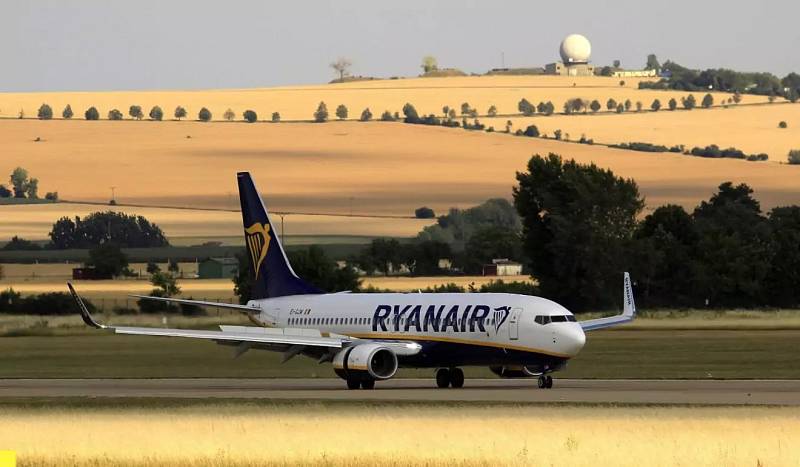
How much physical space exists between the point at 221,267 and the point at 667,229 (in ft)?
154

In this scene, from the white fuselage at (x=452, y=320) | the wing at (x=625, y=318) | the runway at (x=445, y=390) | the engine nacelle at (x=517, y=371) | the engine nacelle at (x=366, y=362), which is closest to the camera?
the runway at (x=445, y=390)

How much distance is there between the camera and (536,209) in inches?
5438

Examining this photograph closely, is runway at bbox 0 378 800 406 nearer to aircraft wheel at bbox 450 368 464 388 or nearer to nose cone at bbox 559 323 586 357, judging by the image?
aircraft wheel at bbox 450 368 464 388

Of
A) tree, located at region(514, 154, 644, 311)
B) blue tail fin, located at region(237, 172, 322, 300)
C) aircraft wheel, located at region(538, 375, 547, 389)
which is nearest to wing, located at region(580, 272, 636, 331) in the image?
aircraft wheel, located at region(538, 375, 547, 389)

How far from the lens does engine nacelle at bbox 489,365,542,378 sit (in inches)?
2295

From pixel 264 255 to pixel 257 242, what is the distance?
30.5 inches

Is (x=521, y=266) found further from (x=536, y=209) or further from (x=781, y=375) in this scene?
(x=781, y=375)

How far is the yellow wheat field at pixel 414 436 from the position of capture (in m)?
32.9

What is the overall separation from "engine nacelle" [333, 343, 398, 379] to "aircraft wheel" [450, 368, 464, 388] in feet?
6.73

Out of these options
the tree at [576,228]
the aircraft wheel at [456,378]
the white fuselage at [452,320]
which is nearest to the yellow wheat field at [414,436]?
the white fuselage at [452,320]

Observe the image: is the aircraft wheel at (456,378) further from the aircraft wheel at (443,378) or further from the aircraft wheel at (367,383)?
the aircraft wheel at (367,383)

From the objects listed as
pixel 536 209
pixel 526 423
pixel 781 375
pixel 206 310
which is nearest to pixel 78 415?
pixel 526 423

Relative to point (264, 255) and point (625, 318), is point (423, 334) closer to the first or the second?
point (625, 318)

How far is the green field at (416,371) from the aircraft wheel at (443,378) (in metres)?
6.62
